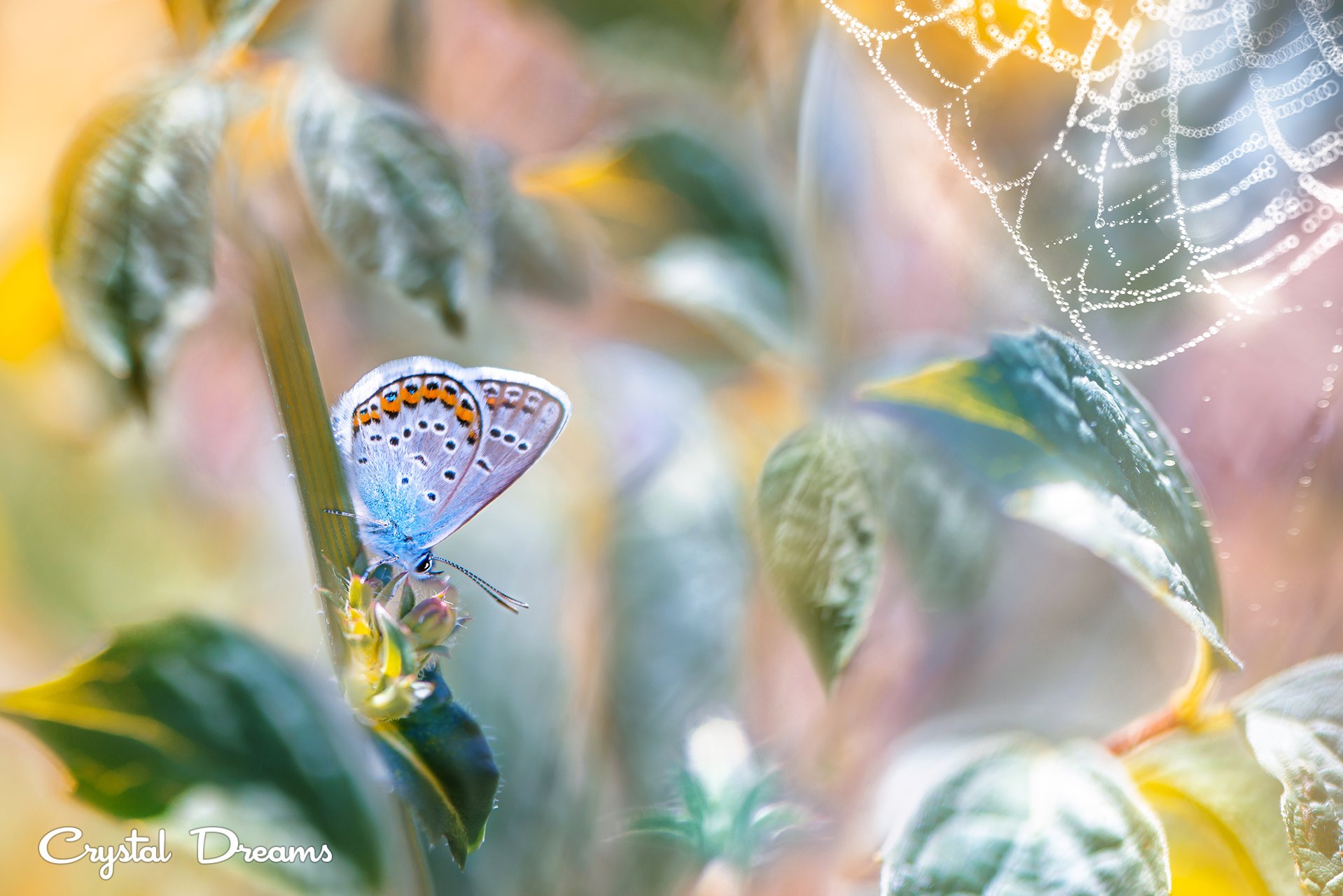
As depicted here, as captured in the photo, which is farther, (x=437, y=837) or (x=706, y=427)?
(x=706, y=427)

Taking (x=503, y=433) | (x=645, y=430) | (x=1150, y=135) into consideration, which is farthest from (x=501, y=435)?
(x=1150, y=135)

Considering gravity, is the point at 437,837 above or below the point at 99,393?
below

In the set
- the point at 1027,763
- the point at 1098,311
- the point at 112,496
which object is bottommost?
the point at 1027,763

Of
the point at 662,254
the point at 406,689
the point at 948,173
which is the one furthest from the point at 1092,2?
the point at 406,689

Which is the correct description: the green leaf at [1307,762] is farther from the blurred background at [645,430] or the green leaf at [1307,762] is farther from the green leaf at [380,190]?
the green leaf at [380,190]

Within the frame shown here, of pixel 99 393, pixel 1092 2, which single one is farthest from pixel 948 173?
pixel 99 393

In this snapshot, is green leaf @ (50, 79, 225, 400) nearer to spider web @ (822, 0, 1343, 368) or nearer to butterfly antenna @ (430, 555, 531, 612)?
butterfly antenna @ (430, 555, 531, 612)

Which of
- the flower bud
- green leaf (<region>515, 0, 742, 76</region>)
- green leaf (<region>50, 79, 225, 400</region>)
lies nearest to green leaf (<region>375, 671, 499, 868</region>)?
the flower bud

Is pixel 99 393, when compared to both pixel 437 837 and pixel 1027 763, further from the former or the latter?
pixel 1027 763
